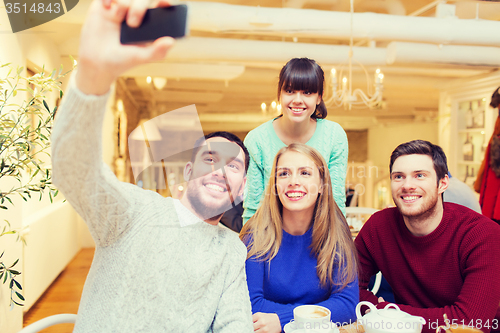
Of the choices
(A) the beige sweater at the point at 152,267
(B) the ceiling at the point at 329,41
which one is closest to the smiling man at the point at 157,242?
(A) the beige sweater at the point at 152,267

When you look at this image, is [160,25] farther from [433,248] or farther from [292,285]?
[433,248]

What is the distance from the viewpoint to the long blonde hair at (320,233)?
3.62ft

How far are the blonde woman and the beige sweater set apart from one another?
0.21m

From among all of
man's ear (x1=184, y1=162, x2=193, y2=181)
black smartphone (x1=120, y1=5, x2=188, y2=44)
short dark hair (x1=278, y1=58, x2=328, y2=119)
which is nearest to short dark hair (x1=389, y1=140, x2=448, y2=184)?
short dark hair (x1=278, y1=58, x2=328, y2=119)

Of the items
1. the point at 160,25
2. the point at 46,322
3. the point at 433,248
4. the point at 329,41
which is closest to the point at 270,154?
the point at 433,248

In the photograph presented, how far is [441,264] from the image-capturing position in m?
1.18

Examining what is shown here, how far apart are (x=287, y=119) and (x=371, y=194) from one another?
21.8 feet

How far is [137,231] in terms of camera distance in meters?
0.77

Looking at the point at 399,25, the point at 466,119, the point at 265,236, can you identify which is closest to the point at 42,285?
the point at 265,236

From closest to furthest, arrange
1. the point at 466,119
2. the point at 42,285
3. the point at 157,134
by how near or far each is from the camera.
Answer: the point at 157,134 → the point at 42,285 → the point at 466,119

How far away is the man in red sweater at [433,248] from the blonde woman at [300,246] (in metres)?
0.14

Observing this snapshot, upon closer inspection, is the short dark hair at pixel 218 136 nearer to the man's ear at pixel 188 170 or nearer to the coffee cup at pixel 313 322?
the man's ear at pixel 188 170

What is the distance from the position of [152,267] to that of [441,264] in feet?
3.12

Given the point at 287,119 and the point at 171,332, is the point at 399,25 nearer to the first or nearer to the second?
the point at 287,119
